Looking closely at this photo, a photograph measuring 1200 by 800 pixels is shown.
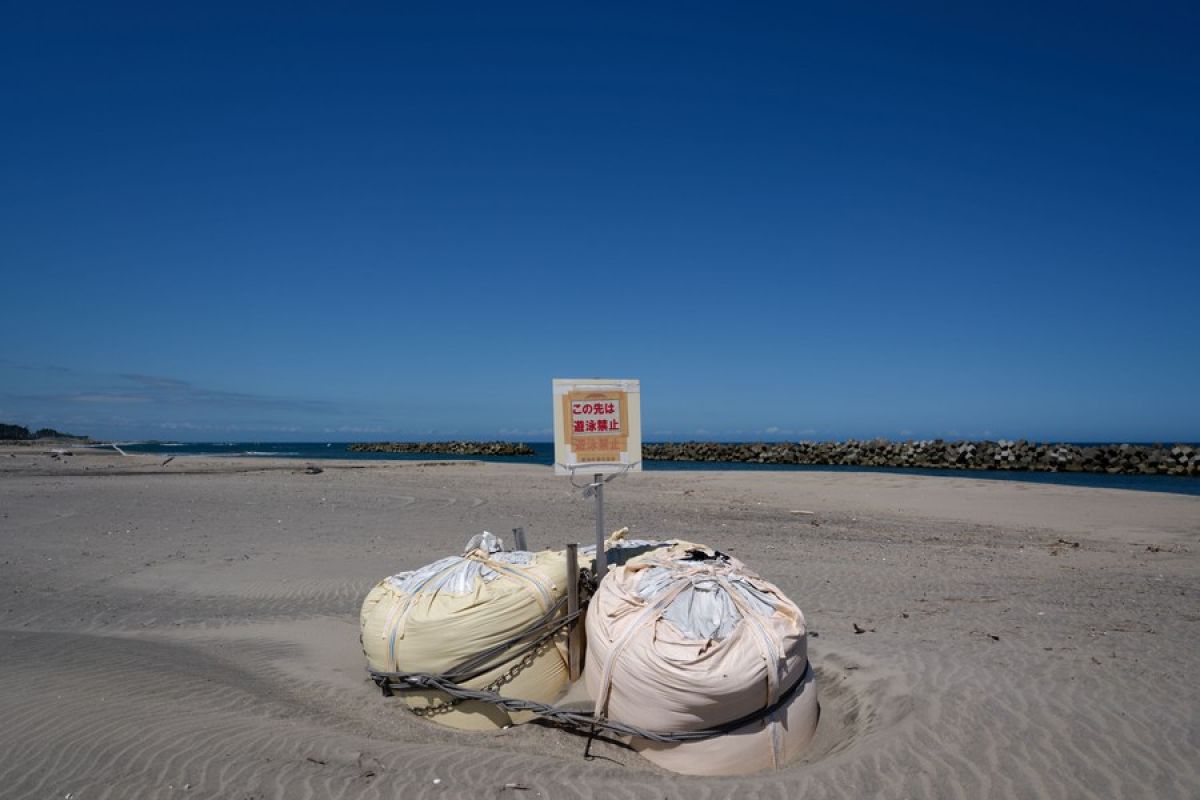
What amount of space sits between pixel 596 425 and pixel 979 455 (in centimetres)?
4196

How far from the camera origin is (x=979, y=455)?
42.0 m

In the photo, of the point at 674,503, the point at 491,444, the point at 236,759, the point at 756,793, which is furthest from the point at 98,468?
the point at 491,444

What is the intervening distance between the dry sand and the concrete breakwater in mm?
23614

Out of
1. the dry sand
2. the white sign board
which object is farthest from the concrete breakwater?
the white sign board

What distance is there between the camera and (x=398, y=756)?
15.0ft

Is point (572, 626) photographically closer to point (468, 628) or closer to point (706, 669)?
point (468, 628)

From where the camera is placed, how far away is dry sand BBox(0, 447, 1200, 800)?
4.29 metres

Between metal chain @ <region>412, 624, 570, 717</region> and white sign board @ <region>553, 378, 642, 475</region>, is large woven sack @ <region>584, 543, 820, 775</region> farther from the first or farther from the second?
white sign board @ <region>553, 378, 642, 475</region>

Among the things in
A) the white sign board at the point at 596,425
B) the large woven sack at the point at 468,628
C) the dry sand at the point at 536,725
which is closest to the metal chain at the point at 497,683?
the large woven sack at the point at 468,628

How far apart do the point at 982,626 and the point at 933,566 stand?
3877 millimetres

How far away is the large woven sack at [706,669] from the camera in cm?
450

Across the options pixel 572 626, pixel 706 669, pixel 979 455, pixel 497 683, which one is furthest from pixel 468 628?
pixel 979 455

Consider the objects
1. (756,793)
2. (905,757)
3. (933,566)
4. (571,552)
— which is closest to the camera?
(756,793)

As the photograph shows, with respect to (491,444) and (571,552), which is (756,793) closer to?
(571,552)
